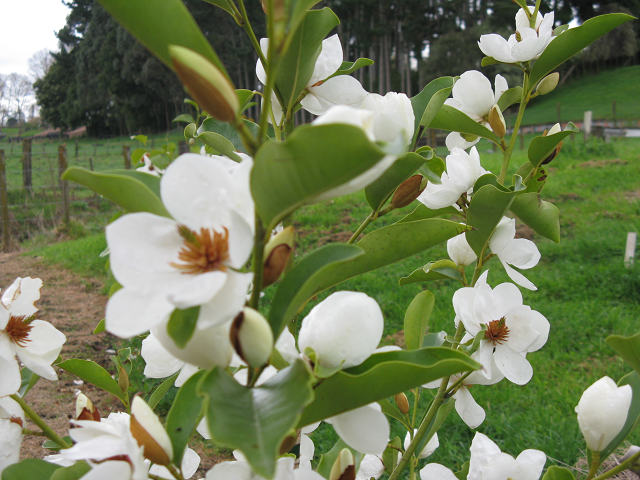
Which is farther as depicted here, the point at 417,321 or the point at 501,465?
the point at 417,321

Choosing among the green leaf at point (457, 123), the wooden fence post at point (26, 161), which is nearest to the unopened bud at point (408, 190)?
the green leaf at point (457, 123)

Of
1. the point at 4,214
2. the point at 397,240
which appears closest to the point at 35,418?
the point at 397,240

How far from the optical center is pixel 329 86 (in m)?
0.62

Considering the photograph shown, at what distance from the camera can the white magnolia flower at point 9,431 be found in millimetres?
537

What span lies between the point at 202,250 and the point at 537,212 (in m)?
0.56

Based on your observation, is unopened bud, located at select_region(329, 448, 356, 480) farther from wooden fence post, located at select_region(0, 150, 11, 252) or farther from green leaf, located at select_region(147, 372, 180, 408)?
wooden fence post, located at select_region(0, 150, 11, 252)

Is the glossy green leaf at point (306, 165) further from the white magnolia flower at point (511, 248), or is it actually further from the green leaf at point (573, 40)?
the green leaf at point (573, 40)

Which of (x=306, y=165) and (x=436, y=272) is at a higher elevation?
(x=306, y=165)

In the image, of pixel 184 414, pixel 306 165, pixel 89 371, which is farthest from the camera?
pixel 89 371

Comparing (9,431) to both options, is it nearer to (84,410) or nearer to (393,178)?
(84,410)

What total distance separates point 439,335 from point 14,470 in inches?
22.3

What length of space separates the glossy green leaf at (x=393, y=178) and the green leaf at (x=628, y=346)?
27 centimetres

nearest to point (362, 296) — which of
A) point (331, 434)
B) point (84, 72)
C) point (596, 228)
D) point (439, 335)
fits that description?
point (439, 335)

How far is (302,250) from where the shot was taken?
4.30 metres
